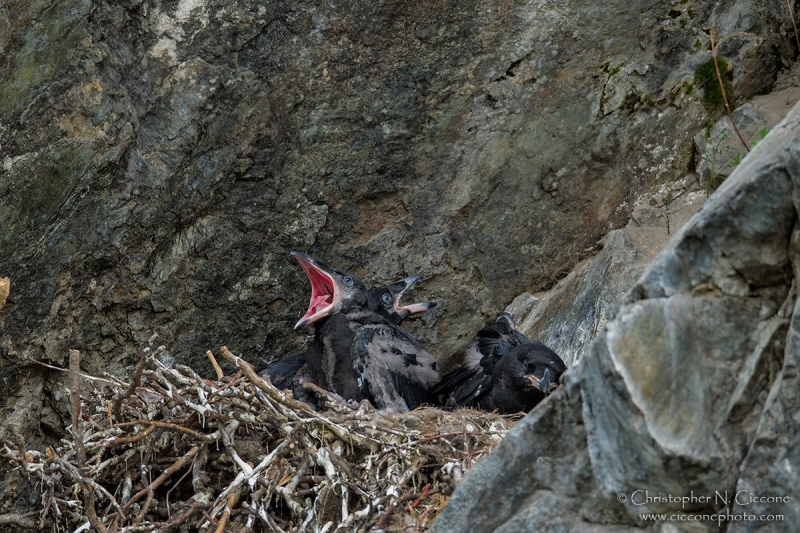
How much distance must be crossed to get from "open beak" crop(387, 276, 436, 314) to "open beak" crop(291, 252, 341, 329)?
1.33ft

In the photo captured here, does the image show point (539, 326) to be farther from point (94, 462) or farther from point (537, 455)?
point (537, 455)

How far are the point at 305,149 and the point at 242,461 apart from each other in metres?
2.05

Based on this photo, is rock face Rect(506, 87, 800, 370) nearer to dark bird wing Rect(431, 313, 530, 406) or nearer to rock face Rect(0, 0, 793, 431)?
rock face Rect(0, 0, 793, 431)

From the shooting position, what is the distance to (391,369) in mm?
6012

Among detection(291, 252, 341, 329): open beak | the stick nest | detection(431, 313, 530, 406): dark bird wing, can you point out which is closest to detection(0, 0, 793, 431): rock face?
detection(291, 252, 341, 329): open beak

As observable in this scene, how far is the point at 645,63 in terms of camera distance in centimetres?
631

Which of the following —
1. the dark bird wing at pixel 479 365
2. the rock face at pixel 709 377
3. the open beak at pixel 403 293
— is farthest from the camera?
the open beak at pixel 403 293

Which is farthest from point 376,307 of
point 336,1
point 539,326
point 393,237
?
point 336,1

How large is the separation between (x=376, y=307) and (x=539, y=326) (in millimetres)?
1076

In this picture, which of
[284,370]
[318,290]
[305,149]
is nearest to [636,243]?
[318,290]

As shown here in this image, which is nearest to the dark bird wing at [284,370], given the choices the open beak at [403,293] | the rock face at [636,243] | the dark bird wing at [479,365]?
the open beak at [403,293]

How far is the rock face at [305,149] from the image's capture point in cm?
543

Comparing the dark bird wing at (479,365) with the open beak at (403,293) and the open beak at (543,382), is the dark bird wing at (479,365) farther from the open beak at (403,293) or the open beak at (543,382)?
the open beak at (403,293)

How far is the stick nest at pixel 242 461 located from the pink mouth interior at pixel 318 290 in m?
1.12
